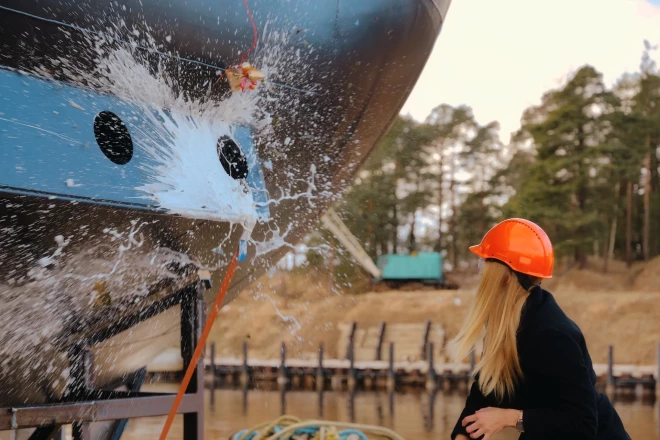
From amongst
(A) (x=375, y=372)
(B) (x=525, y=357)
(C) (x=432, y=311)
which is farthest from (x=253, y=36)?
(C) (x=432, y=311)

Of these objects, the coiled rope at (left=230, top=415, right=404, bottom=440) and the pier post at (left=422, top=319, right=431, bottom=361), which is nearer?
the coiled rope at (left=230, top=415, right=404, bottom=440)

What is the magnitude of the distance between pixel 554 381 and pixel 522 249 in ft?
1.18

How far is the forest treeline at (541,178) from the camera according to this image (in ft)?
109

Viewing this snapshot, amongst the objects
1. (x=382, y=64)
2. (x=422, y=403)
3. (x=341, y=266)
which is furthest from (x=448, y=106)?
(x=382, y=64)

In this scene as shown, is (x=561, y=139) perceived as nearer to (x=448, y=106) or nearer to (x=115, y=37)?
(x=448, y=106)

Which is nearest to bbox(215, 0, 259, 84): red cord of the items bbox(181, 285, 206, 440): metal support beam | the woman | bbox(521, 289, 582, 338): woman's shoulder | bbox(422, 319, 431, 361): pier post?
bbox(181, 285, 206, 440): metal support beam

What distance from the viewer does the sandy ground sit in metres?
29.9

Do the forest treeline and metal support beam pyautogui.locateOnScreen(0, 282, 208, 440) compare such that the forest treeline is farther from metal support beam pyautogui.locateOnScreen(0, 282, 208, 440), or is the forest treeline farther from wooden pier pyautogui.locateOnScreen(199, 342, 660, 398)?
metal support beam pyautogui.locateOnScreen(0, 282, 208, 440)

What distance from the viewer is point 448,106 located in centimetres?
3981

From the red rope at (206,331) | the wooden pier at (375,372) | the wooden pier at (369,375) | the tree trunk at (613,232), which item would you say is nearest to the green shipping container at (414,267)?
the wooden pier at (375,372)

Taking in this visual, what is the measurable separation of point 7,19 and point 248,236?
165 cm

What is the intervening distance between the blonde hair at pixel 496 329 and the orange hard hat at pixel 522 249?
0.03m

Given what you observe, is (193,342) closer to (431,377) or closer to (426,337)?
(431,377)

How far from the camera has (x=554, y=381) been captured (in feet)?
6.07
